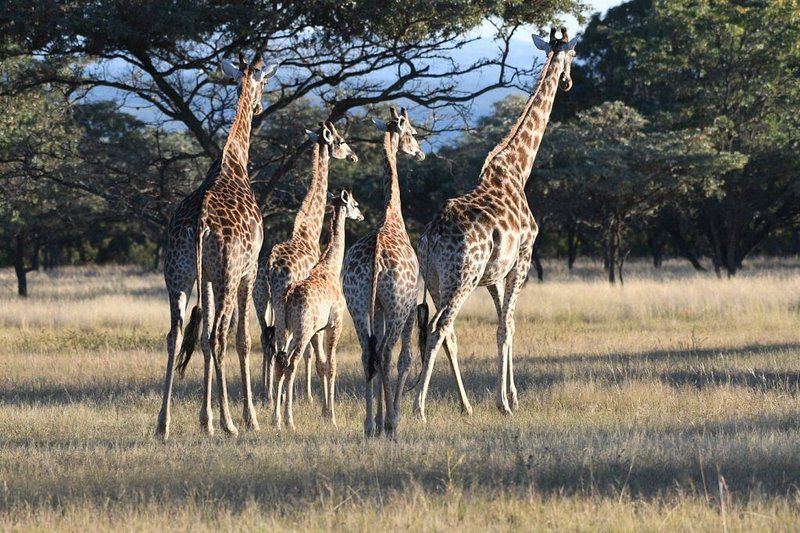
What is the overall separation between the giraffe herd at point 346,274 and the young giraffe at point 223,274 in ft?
0.04

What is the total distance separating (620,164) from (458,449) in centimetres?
1944

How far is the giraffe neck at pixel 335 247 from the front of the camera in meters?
9.97

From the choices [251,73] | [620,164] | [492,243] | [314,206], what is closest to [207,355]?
[492,243]

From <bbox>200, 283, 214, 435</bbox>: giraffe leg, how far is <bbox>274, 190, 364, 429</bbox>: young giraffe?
63 cm

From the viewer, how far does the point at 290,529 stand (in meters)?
5.67

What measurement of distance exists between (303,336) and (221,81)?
813 cm

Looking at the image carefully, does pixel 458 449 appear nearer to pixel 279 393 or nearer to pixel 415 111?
pixel 279 393

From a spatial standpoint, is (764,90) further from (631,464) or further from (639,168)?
(631,464)

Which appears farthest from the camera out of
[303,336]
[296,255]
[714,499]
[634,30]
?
[634,30]

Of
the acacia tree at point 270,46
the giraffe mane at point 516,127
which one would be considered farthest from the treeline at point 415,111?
the giraffe mane at point 516,127

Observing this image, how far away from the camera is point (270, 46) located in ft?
55.4

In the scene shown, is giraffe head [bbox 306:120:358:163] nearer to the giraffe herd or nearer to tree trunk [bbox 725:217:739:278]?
the giraffe herd

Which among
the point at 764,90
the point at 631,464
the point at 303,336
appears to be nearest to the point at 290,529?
the point at 631,464

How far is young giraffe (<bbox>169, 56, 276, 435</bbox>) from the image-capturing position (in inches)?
351
